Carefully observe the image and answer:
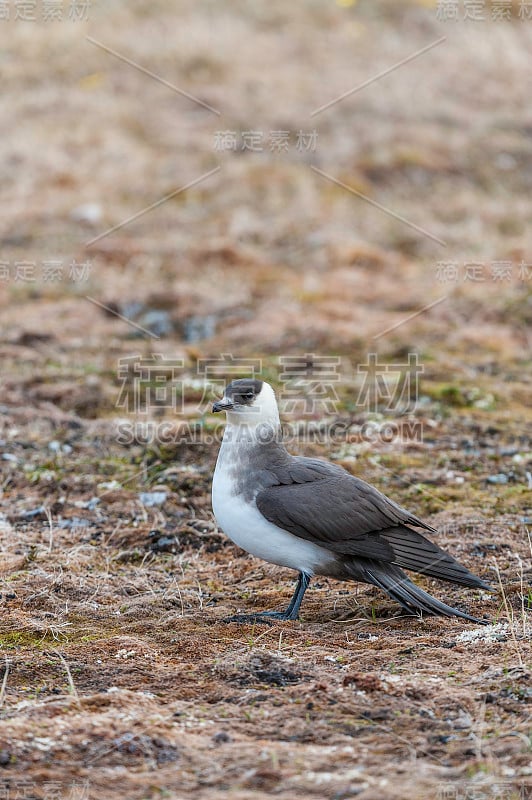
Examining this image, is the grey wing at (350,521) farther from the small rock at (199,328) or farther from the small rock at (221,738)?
the small rock at (199,328)

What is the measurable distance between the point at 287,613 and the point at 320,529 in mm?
505

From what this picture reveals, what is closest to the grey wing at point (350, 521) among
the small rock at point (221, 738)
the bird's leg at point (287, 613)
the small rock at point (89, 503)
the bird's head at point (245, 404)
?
the bird's leg at point (287, 613)

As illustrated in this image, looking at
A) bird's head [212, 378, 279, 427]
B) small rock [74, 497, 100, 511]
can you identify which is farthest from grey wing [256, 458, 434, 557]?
small rock [74, 497, 100, 511]

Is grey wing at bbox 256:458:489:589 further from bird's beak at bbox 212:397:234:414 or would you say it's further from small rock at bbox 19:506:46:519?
small rock at bbox 19:506:46:519

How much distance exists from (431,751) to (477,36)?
746 inches

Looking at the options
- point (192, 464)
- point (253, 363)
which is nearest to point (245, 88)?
point (253, 363)

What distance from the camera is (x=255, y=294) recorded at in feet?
39.6

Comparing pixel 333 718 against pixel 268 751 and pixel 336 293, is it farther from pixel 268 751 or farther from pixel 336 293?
pixel 336 293

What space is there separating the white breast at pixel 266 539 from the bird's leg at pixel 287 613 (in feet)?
0.25

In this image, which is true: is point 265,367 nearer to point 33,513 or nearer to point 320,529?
point 33,513

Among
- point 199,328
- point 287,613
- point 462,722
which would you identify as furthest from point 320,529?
point 199,328

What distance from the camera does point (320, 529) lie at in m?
5.30

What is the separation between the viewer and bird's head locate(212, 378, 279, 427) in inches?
225

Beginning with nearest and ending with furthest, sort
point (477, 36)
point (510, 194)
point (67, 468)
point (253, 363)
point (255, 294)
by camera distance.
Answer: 1. point (67, 468)
2. point (253, 363)
3. point (255, 294)
4. point (510, 194)
5. point (477, 36)
